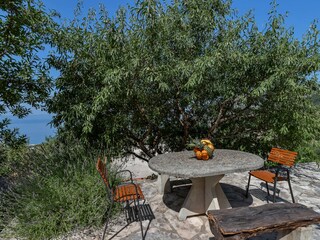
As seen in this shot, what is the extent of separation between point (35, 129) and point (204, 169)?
3.59 meters

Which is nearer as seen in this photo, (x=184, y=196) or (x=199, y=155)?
(x=199, y=155)

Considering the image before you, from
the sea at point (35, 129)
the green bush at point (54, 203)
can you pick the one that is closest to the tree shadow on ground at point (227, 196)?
the green bush at point (54, 203)

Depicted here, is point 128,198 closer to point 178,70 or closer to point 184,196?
point 184,196

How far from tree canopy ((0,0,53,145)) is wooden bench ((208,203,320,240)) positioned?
295 cm

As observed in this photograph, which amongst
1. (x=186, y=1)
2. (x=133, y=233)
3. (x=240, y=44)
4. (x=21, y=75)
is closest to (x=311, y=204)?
(x=133, y=233)

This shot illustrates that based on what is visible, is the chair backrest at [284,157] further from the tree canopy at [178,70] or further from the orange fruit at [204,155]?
the orange fruit at [204,155]

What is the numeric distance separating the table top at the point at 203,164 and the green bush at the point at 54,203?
3.00ft

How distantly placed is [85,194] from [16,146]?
1449 millimetres

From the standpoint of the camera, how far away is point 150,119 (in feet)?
14.6

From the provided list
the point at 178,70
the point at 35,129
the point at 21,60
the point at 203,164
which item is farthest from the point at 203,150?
the point at 35,129

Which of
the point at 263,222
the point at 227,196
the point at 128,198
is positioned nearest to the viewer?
the point at 263,222

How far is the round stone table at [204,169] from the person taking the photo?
98.3 inches

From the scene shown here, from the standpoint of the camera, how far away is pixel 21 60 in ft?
10.2

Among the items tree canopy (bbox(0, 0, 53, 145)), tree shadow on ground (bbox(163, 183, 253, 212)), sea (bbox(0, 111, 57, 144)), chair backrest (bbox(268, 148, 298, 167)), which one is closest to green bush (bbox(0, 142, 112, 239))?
sea (bbox(0, 111, 57, 144))
